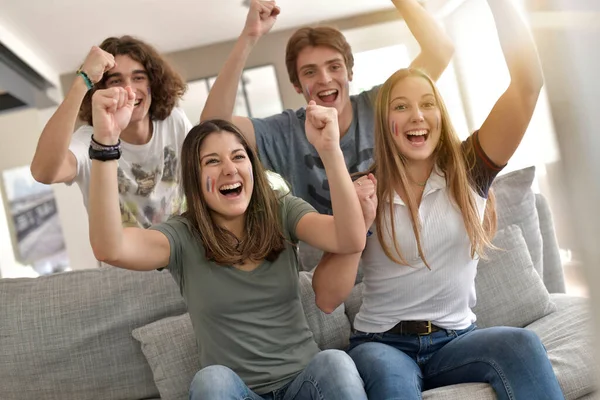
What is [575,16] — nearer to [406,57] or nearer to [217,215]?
[217,215]

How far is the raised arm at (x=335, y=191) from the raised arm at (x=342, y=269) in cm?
A: 4

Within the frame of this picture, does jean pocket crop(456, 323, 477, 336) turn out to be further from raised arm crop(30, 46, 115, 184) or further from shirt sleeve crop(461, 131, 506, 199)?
raised arm crop(30, 46, 115, 184)

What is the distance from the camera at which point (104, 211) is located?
3.87 feet

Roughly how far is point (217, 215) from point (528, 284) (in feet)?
2.69

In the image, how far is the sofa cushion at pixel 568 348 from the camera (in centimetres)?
137

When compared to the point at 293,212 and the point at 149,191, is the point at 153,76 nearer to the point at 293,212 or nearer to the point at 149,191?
the point at 149,191

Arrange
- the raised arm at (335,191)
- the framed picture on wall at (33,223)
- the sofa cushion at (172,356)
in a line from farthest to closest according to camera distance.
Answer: the framed picture on wall at (33,223) < the sofa cushion at (172,356) < the raised arm at (335,191)

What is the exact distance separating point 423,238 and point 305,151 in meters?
0.52

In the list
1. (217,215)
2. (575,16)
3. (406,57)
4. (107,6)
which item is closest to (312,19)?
(406,57)

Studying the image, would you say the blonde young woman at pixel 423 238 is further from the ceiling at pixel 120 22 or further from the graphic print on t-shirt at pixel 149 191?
the ceiling at pixel 120 22

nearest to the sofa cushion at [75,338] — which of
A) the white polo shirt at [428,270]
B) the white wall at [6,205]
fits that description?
the white polo shirt at [428,270]

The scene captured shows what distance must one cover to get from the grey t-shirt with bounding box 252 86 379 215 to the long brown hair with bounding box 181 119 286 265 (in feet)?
1.12

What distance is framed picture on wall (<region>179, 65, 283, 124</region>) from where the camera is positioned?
614 centimetres

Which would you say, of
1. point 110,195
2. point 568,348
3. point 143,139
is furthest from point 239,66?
point 568,348
